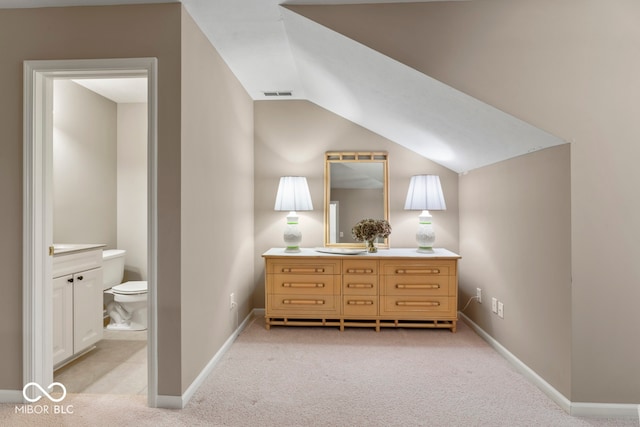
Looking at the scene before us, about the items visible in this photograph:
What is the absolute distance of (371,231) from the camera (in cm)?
326

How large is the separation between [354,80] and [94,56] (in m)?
1.67

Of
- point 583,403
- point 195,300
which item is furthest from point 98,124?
point 583,403

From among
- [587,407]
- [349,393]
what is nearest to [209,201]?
[349,393]

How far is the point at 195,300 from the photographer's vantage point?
2.11m

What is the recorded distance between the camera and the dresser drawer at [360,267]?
309cm

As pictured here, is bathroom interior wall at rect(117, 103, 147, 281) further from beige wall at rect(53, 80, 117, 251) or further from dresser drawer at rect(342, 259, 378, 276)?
dresser drawer at rect(342, 259, 378, 276)

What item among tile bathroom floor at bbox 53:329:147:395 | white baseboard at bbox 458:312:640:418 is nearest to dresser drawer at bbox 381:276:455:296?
white baseboard at bbox 458:312:640:418

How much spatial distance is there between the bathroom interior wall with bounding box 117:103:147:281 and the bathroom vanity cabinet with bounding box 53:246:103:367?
99 centimetres

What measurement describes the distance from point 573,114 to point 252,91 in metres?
2.68

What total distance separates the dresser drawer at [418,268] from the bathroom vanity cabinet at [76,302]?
241cm

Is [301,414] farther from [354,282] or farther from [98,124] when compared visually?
[98,124]

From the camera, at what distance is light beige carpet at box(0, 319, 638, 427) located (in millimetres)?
1792

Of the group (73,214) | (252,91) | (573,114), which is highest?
(252,91)

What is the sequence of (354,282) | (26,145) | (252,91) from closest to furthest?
1. (26,145)
2. (354,282)
3. (252,91)
